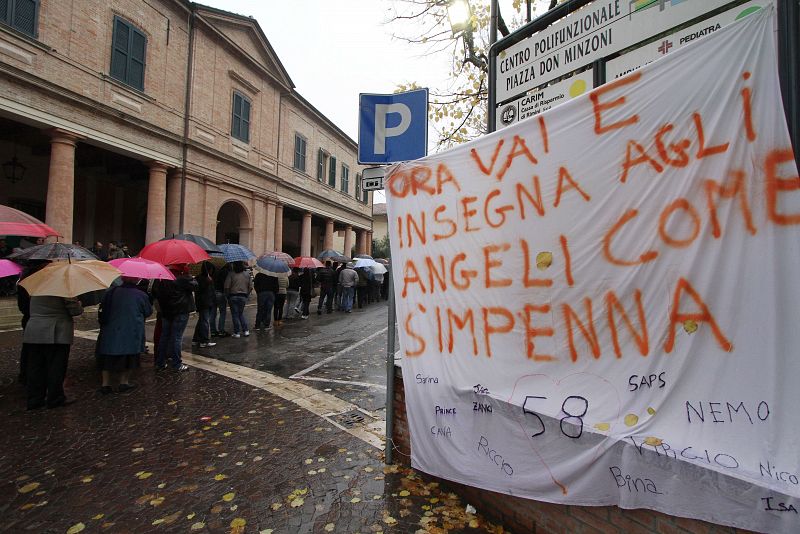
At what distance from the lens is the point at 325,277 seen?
13922 millimetres

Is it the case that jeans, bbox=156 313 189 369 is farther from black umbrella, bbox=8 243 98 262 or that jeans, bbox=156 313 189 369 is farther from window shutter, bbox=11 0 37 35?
window shutter, bbox=11 0 37 35

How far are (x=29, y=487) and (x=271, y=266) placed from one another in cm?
737

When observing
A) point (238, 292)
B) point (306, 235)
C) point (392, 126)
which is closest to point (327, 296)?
point (238, 292)

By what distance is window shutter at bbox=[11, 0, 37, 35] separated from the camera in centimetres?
1112

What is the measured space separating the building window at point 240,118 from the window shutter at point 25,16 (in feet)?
25.2

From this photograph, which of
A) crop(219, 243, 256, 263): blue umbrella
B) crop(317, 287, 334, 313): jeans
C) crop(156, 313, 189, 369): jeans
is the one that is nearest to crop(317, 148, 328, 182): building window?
crop(317, 287, 334, 313): jeans

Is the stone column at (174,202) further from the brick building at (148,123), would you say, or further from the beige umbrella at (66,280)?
the beige umbrella at (66,280)

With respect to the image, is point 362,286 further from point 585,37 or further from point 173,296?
point 585,37

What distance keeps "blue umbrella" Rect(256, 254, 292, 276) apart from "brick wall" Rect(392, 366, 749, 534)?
7.99 metres

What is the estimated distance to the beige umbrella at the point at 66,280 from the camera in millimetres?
4273

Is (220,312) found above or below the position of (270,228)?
below

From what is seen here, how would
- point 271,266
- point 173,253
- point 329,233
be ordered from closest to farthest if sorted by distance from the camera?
point 173,253 → point 271,266 → point 329,233

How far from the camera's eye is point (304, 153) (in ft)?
80.1

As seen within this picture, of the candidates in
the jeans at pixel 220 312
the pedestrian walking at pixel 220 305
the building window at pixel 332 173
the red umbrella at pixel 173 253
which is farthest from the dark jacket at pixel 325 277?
the building window at pixel 332 173
